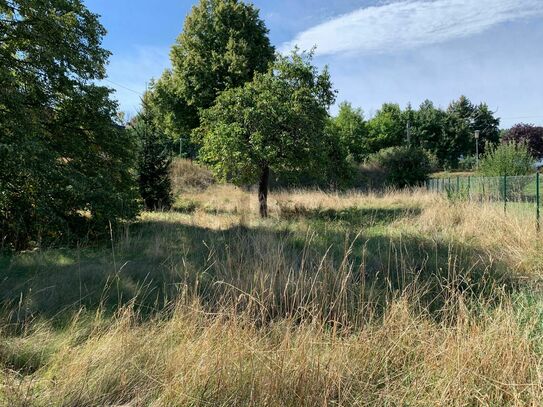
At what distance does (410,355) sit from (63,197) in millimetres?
8596

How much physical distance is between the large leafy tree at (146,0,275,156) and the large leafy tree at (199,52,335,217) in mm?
11897

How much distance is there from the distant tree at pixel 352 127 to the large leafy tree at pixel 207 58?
1977 cm

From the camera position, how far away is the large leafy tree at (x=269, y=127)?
47.9 feet

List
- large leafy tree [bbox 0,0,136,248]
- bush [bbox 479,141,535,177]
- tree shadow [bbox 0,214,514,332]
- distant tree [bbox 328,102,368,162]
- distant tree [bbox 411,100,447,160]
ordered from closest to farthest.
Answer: tree shadow [bbox 0,214,514,332], large leafy tree [bbox 0,0,136,248], bush [bbox 479,141,535,177], distant tree [bbox 328,102,368,162], distant tree [bbox 411,100,447,160]

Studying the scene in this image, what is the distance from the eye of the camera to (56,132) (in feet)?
37.8

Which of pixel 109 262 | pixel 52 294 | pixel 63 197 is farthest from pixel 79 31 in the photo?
pixel 52 294

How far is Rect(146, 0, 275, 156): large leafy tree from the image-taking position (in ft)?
91.1

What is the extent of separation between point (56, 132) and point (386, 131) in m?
49.4

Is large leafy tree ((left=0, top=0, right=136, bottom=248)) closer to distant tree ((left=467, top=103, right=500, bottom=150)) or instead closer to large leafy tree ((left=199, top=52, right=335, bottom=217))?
large leafy tree ((left=199, top=52, right=335, bottom=217))

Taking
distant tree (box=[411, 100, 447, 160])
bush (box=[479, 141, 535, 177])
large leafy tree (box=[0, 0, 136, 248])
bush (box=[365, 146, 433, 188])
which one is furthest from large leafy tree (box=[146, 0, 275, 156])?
distant tree (box=[411, 100, 447, 160])

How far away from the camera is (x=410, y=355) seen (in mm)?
3488

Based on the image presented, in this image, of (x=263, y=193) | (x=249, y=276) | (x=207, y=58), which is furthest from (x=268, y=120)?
(x=207, y=58)

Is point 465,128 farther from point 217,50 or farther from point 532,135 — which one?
point 217,50

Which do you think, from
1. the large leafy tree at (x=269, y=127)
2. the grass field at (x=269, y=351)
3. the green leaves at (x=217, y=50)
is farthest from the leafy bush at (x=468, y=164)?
the grass field at (x=269, y=351)
